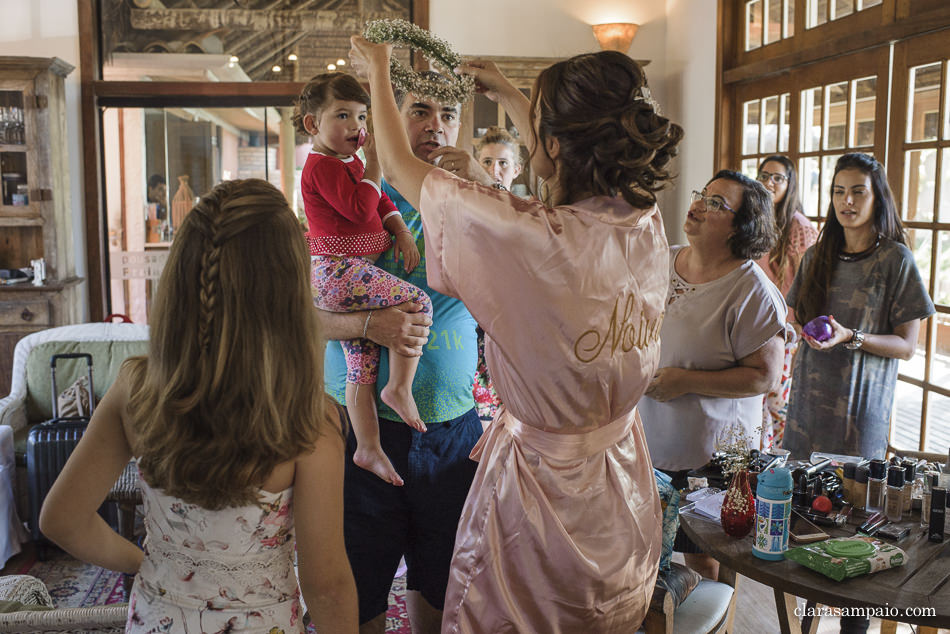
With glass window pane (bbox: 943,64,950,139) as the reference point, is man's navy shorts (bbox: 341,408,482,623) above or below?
below

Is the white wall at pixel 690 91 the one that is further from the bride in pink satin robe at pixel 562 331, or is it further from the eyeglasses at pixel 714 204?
the bride in pink satin robe at pixel 562 331

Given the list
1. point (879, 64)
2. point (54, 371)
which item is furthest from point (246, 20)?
point (879, 64)

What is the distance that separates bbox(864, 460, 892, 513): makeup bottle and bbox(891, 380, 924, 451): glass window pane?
156 centimetres

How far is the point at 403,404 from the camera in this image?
1.69 m

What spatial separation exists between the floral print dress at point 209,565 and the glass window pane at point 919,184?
3046mm

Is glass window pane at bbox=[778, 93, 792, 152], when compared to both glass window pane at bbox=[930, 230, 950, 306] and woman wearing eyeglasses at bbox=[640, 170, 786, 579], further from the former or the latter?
woman wearing eyeglasses at bbox=[640, 170, 786, 579]

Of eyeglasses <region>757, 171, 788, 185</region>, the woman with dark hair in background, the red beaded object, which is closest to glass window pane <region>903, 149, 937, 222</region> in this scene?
the woman with dark hair in background

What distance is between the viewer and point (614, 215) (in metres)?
1.27

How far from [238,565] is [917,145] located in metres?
3.18

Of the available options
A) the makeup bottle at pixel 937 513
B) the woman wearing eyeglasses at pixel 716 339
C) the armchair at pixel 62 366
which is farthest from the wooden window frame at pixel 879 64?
the armchair at pixel 62 366

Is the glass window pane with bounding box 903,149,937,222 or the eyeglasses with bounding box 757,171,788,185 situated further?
the eyeglasses with bounding box 757,171,788,185

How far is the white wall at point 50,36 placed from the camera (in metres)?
5.43

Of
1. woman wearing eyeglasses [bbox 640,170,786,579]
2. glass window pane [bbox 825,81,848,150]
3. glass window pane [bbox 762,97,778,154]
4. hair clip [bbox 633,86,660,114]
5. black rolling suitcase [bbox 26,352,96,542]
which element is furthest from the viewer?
glass window pane [bbox 762,97,778,154]

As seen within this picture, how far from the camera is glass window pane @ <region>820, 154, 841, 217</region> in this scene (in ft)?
13.3
